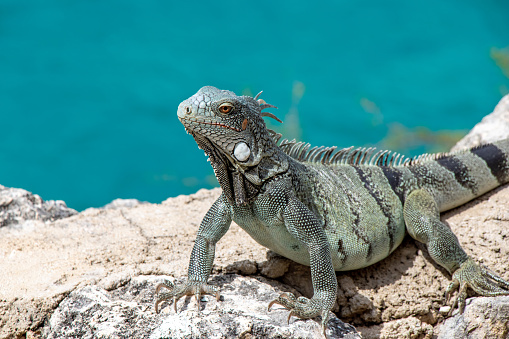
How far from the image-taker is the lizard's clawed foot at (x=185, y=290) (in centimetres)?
343

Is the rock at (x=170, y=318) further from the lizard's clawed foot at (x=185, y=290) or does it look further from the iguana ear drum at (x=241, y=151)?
the iguana ear drum at (x=241, y=151)

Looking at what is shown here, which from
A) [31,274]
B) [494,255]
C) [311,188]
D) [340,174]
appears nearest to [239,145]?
[311,188]

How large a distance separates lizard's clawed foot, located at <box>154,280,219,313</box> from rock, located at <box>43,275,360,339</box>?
0.15 feet

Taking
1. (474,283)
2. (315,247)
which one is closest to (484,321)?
(474,283)

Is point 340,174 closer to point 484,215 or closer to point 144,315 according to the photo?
point 484,215

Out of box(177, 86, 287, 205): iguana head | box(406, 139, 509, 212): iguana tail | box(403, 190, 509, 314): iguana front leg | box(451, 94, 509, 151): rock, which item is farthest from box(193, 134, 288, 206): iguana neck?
box(451, 94, 509, 151): rock

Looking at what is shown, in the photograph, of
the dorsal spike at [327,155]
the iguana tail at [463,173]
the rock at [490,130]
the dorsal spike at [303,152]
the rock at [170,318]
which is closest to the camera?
the rock at [170,318]

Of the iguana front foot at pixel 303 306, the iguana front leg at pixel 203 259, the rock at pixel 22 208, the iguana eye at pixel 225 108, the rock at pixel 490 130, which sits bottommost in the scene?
the iguana front foot at pixel 303 306

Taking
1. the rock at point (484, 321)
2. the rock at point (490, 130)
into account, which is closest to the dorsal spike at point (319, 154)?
the rock at point (484, 321)

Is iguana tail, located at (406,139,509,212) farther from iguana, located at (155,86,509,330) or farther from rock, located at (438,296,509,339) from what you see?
rock, located at (438,296,509,339)

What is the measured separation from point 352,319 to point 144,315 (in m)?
1.59

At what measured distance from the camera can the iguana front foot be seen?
3.35 meters

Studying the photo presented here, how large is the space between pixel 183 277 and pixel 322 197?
1.16 metres

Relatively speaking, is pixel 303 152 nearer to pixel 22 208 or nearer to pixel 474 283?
pixel 474 283
